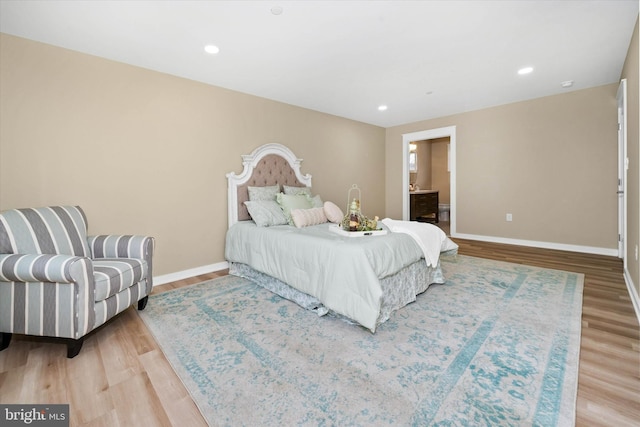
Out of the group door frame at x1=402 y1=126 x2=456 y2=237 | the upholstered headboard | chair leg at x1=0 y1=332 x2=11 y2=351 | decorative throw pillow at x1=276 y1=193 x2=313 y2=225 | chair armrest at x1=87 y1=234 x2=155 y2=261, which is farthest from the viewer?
door frame at x1=402 y1=126 x2=456 y2=237

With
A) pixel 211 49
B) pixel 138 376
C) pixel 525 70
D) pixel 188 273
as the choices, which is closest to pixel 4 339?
pixel 138 376

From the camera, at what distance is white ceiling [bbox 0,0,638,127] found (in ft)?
6.99

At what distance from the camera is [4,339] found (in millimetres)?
1905

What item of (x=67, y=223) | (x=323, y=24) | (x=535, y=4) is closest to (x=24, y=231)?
(x=67, y=223)

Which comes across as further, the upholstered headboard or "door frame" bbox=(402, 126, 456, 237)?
"door frame" bbox=(402, 126, 456, 237)

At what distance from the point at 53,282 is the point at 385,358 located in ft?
6.96

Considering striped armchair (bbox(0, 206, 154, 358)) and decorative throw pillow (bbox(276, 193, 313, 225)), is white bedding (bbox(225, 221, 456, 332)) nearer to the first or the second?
decorative throw pillow (bbox(276, 193, 313, 225))

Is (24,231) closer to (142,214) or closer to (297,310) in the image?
(142,214)

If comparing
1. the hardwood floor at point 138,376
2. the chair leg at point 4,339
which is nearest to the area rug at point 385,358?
the hardwood floor at point 138,376

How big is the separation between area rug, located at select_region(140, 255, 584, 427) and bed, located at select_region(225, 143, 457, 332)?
0.17 m

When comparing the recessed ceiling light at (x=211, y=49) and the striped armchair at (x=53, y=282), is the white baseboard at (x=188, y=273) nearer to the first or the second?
the striped armchair at (x=53, y=282)

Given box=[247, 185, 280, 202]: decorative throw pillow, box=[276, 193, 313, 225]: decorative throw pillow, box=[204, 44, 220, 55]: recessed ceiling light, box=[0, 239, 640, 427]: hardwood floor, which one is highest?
box=[204, 44, 220, 55]: recessed ceiling light

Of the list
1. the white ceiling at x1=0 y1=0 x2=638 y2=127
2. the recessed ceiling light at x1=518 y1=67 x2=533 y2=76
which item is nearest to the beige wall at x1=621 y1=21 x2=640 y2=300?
the white ceiling at x1=0 y1=0 x2=638 y2=127
